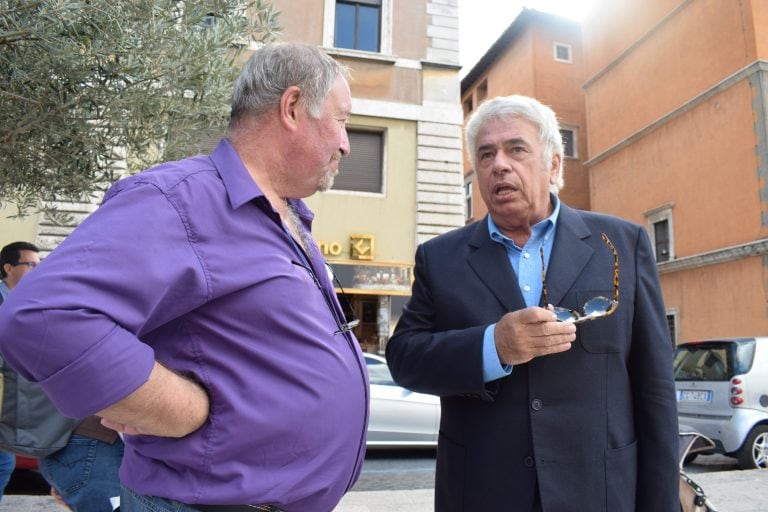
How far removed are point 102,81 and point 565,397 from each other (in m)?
4.07

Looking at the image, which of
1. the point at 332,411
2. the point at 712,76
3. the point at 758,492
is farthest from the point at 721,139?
the point at 332,411

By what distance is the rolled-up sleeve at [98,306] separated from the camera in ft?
3.20

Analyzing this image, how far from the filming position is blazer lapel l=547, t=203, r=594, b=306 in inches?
74.5

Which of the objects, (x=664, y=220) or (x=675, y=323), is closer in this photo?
(x=675, y=323)

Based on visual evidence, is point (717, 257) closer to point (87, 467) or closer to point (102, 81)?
point (102, 81)

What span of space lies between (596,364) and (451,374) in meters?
0.47

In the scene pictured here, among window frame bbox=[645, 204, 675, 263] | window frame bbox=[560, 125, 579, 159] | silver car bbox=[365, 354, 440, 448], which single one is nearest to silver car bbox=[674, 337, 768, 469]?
silver car bbox=[365, 354, 440, 448]

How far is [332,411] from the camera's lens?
133 cm

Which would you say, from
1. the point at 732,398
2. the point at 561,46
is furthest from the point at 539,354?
the point at 561,46

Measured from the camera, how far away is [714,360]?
24.0 feet

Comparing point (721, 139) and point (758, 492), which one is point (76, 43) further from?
point (721, 139)

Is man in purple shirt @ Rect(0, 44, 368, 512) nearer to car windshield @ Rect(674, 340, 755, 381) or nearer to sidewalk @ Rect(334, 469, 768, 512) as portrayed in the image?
sidewalk @ Rect(334, 469, 768, 512)

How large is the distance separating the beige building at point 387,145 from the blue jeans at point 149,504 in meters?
10.6

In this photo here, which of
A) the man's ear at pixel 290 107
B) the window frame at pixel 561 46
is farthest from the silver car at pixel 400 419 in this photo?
the window frame at pixel 561 46
